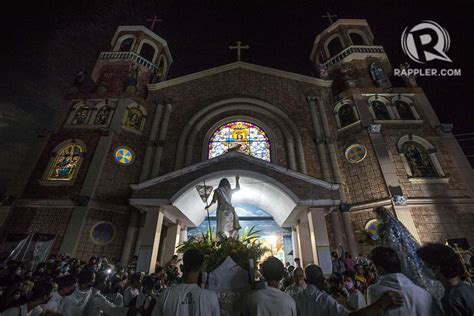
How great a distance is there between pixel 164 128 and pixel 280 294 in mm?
14685

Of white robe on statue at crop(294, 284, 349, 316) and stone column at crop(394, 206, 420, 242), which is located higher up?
stone column at crop(394, 206, 420, 242)

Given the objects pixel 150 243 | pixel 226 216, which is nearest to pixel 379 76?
pixel 226 216

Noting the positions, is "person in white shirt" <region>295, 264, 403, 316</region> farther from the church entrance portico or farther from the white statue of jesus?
the church entrance portico

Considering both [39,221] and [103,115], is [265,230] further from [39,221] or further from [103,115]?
[103,115]

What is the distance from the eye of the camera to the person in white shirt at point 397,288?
2.17 m

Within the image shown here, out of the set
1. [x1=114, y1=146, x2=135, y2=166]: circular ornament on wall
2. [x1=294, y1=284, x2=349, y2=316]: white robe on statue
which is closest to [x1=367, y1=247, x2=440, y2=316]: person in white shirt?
[x1=294, y1=284, x2=349, y2=316]: white robe on statue

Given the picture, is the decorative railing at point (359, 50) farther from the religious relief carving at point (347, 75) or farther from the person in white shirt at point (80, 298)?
the person in white shirt at point (80, 298)

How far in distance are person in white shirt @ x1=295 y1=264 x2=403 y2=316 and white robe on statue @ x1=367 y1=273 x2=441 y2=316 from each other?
210 millimetres

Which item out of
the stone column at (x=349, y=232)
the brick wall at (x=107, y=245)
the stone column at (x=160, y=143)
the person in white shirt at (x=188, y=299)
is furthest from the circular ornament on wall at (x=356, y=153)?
the person in white shirt at (x=188, y=299)

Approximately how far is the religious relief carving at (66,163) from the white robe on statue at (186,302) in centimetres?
1380

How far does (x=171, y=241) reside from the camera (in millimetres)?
11844

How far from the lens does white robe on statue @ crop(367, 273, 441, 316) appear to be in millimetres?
2158

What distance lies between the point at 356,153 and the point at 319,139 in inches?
91.8

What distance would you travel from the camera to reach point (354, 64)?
18547 millimetres
